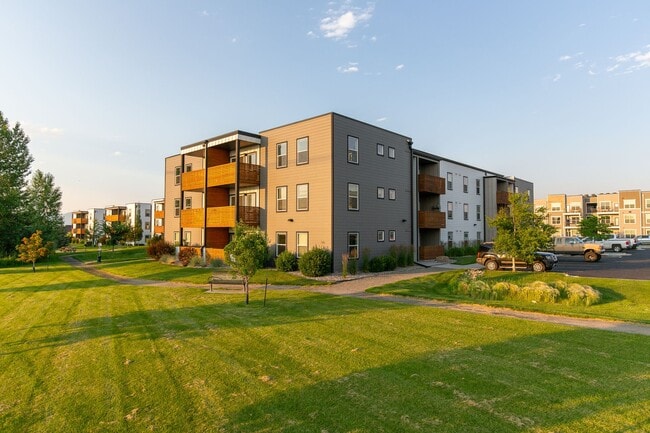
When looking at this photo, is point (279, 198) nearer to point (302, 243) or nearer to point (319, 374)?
point (302, 243)

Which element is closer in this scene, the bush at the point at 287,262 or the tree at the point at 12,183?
the bush at the point at 287,262

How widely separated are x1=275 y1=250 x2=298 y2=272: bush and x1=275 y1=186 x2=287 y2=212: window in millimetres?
3494

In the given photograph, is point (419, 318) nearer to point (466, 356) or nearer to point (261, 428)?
point (466, 356)

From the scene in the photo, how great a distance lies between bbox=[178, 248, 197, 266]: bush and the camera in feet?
93.4

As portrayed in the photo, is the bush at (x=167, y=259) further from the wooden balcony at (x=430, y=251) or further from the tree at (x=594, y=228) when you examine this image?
the tree at (x=594, y=228)

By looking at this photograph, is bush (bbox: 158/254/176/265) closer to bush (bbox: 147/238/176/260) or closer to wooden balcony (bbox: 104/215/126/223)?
bush (bbox: 147/238/176/260)

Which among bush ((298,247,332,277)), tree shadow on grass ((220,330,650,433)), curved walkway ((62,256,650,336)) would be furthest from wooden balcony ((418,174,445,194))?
tree shadow on grass ((220,330,650,433))

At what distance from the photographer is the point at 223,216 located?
26656 mm

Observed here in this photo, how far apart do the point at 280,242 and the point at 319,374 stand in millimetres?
18903

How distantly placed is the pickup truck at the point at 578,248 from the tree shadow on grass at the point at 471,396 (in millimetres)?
28322

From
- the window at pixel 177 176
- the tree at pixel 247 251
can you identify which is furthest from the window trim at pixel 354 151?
the window at pixel 177 176

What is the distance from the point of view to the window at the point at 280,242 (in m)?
24.7

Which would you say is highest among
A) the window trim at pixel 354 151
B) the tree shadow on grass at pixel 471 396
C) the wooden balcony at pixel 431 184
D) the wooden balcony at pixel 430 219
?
the window trim at pixel 354 151

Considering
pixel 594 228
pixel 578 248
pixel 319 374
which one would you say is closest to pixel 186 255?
pixel 319 374
